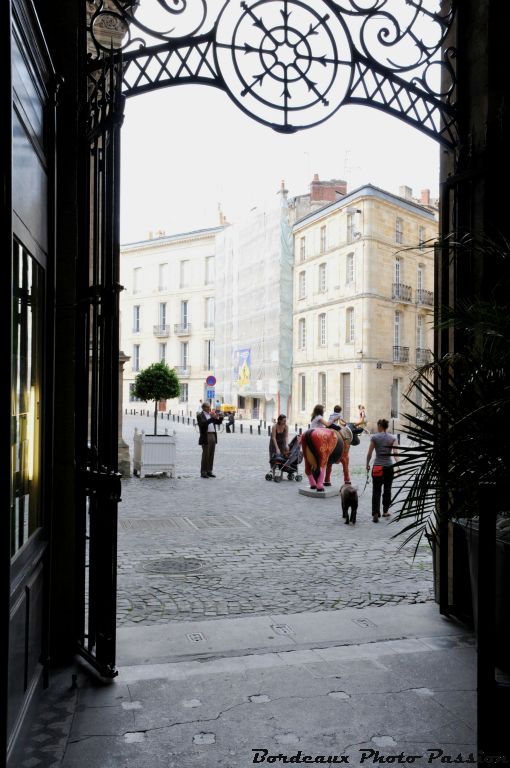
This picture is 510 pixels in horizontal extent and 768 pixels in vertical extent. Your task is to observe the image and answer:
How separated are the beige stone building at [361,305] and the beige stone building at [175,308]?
18.1 m

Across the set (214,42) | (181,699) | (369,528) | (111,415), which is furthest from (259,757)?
(369,528)

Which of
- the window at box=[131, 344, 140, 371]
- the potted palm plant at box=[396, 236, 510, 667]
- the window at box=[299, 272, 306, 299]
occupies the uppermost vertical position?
the window at box=[299, 272, 306, 299]

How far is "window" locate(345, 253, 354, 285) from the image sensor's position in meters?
41.0

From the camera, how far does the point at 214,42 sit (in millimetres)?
4836

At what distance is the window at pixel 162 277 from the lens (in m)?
65.7

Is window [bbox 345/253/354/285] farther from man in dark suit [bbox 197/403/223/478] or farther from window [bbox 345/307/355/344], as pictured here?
man in dark suit [bbox 197/403/223/478]

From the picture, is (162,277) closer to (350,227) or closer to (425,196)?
(425,196)

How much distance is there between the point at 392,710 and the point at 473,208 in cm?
339

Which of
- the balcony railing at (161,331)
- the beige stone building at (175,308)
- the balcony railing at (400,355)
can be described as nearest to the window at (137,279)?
the beige stone building at (175,308)

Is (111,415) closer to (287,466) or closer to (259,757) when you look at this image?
(259,757)

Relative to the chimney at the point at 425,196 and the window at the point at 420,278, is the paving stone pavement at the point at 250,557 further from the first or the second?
the chimney at the point at 425,196

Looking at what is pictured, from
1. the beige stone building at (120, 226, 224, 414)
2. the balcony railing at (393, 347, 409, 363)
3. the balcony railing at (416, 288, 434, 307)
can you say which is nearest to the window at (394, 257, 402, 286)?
the balcony railing at (416, 288, 434, 307)

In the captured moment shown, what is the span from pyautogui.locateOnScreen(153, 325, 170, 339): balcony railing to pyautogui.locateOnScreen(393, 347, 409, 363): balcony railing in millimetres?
28808

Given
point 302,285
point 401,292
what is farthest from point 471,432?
point 302,285
